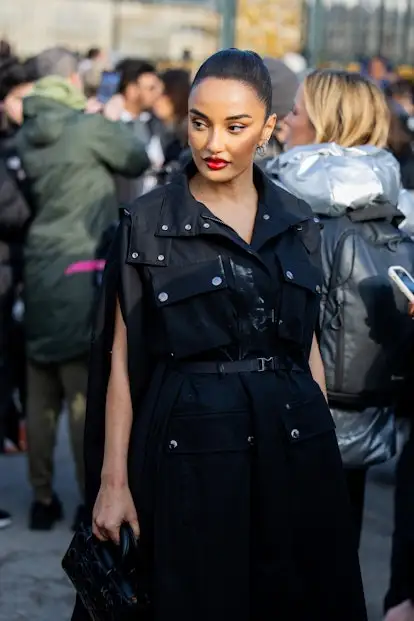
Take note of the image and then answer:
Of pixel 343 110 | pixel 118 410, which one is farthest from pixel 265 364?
pixel 343 110

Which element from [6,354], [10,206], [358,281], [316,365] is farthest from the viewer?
[6,354]

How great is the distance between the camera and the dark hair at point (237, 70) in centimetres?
281

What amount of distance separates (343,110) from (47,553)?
2176 millimetres

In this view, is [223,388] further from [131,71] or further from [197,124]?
[131,71]

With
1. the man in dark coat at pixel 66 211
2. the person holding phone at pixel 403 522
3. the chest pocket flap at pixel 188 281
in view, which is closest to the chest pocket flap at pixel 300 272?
the chest pocket flap at pixel 188 281

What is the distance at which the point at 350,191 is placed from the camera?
376 centimetres

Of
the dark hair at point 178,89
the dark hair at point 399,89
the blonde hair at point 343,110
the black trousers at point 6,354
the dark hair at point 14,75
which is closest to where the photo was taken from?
the blonde hair at point 343,110

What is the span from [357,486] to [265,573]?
1561 mm

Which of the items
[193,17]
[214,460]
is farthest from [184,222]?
[193,17]

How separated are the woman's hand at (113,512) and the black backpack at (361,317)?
3.67ft

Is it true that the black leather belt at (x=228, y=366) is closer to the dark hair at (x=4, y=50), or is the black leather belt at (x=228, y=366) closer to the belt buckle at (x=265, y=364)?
the belt buckle at (x=265, y=364)

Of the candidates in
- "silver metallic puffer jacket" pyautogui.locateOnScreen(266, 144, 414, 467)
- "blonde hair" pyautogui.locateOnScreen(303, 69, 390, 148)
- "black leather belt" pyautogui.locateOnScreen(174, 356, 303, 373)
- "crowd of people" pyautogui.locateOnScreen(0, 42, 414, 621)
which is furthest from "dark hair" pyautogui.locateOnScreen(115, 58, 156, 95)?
"black leather belt" pyautogui.locateOnScreen(174, 356, 303, 373)

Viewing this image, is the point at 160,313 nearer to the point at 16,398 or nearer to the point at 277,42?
the point at 16,398

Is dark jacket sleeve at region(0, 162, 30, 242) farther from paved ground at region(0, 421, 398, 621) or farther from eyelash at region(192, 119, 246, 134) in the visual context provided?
eyelash at region(192, 119, 246, 134)
